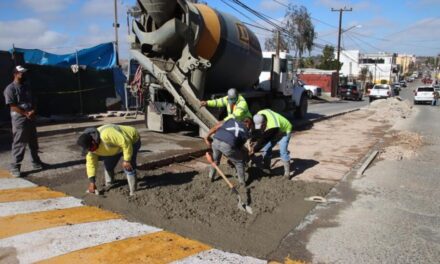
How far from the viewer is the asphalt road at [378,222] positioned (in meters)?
4.45

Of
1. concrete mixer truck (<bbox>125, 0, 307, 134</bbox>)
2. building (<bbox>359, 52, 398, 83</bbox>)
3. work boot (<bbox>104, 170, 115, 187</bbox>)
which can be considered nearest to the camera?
work boot (<bbox>104, 170, 115, 187</bbox>)

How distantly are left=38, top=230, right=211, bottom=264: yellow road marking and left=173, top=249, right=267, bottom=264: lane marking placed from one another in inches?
3.5

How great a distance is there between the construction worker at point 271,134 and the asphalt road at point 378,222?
45.2 inches

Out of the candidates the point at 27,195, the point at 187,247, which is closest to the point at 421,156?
the point at 187,247

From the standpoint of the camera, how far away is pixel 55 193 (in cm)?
599

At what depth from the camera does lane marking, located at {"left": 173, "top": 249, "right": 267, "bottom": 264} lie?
4.10 m

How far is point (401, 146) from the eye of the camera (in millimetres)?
11664

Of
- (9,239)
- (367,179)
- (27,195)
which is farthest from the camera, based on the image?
(367,179)

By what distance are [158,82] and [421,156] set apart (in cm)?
702

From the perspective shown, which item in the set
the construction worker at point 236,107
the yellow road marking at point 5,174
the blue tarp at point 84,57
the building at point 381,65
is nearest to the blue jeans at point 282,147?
the construction worker at point 236,107

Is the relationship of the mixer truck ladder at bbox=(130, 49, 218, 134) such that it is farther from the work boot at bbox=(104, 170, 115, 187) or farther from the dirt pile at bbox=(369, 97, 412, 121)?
the dirt pile at bbox=(369, 97, 412, 121)

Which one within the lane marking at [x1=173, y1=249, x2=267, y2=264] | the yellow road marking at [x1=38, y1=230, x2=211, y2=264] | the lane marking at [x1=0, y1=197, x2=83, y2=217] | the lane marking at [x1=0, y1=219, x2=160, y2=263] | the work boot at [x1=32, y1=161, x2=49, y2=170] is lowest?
the lane marking at [x1=173, y1=249, x2=267, y2=264]

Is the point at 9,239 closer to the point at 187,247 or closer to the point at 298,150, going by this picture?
the point at 187,247

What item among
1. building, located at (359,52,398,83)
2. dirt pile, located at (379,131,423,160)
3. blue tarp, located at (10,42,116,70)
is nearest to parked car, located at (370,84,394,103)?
dirt pile, located at (379,131,423,160)
